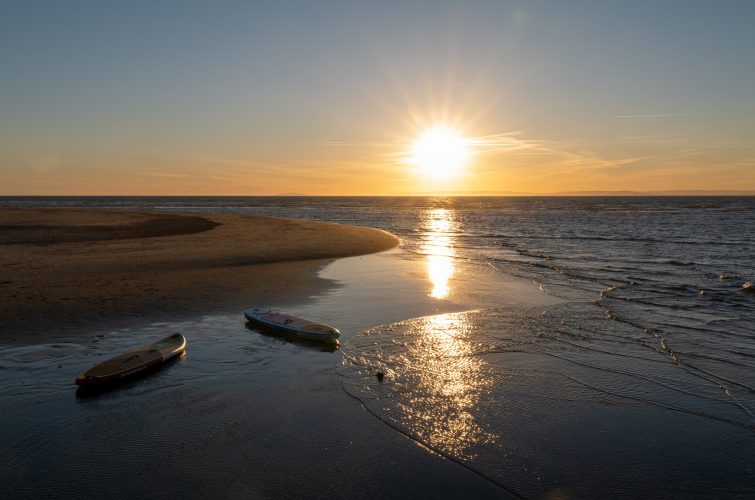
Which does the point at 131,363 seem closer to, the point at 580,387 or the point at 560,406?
the point at 560,406

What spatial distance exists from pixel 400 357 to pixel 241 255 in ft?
60.5

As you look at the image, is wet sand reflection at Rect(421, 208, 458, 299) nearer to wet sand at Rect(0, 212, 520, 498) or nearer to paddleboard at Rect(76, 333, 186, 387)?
wet sand at Rect(0, 212, 520, 498)

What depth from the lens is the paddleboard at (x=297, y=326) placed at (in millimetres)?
13281

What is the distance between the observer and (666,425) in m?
8.96

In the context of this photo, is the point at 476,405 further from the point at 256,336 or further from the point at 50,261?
the point at 50,261

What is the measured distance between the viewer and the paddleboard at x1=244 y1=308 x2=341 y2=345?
43.6ft

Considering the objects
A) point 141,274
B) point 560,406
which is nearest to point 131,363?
point 560,406

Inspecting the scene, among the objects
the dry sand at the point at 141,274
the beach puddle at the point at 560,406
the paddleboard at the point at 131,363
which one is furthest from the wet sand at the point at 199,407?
the beach puddle at the point at 560,406

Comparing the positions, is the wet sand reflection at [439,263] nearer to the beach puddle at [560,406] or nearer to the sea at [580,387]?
the sea at [580,387]

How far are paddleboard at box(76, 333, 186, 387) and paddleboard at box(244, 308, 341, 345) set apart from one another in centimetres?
264

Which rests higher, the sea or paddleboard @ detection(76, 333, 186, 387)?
paddleboard @ detection(76, 333, 186, 387)

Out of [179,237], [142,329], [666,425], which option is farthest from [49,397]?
[179,237]

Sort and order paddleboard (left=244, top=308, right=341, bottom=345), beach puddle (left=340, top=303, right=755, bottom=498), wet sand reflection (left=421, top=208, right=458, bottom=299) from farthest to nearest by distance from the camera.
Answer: wet sand reflection (left=421, top=208, right=458, bottom=299) < paddleboard (left=244, top=308, right=341, bottom=345) < beach puddle (left=340, top=303, right=755, bottom=498)

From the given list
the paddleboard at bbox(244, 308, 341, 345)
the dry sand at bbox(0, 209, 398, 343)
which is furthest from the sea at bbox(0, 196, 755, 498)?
the dry sand at bbox(0, 209, 398, 343)
